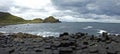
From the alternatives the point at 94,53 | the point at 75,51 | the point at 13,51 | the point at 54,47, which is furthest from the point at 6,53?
the point at 94,53

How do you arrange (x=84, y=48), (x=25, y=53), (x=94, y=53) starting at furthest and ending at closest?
(x=84, y=48) < (x=25, y=53) < (x=94, y=53)

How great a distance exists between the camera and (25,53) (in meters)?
21.3

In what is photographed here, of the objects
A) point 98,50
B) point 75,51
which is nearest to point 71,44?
point 75,51

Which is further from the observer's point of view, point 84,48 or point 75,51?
point 84,48

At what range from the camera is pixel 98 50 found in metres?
20.7

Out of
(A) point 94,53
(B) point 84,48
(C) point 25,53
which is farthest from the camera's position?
(B) point 84,48

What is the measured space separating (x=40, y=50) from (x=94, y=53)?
570cm

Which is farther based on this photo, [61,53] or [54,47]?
[54,47]

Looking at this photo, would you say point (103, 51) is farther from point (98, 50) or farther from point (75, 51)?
point (75, 51)

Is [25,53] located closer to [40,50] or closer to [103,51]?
[40,50]

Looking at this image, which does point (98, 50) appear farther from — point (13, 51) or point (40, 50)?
point (13, 51)

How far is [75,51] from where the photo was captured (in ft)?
69.9

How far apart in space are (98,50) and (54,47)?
5145 millimetres

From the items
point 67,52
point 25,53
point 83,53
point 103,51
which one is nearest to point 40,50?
point 25,53
